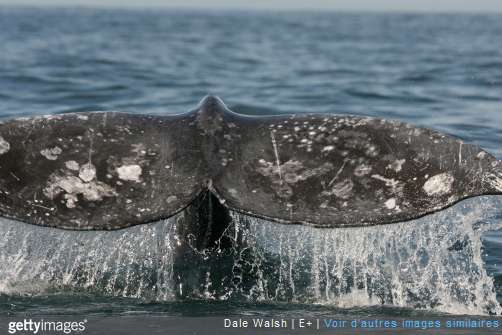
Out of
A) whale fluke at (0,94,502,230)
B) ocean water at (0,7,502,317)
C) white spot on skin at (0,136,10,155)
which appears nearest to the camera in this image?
whale fluke at (0,94,502,230)

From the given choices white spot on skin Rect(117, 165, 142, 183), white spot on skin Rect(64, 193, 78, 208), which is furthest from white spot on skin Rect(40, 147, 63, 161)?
white spot on skin Rect(117, 165, 142, 183)

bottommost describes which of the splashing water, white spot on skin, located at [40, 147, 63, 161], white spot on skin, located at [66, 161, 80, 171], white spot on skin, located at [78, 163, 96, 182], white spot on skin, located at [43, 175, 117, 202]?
the splashing water

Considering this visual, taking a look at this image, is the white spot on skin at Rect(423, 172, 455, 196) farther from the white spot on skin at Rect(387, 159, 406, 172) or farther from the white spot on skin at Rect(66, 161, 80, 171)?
the white spot on skin at Rect(66, 161, 80, 171)

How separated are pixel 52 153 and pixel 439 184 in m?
2.34

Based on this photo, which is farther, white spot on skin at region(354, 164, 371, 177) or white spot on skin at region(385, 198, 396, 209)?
white spot on skin at region(354, 164, 371, 177)

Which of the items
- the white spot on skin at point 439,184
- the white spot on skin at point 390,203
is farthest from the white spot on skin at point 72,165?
the white spot on skin at point 439,184

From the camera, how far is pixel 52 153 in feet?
14.7

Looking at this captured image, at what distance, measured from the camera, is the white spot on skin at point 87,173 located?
4.41m

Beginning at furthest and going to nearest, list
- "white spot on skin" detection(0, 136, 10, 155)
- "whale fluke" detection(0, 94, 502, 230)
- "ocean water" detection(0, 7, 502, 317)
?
"ocean water" detection(0, 7, 502, 317)
"white spot on skin" detection(0, 136, 10, 155)
"whale fluke" detection(0, 94, 502, 230)

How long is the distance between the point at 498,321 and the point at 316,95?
1132cm

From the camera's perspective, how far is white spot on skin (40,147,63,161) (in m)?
4.47

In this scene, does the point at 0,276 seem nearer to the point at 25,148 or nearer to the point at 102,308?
the point at 102,308

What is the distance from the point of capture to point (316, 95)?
628 inches

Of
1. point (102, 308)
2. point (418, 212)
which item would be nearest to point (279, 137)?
point (418, 212)
